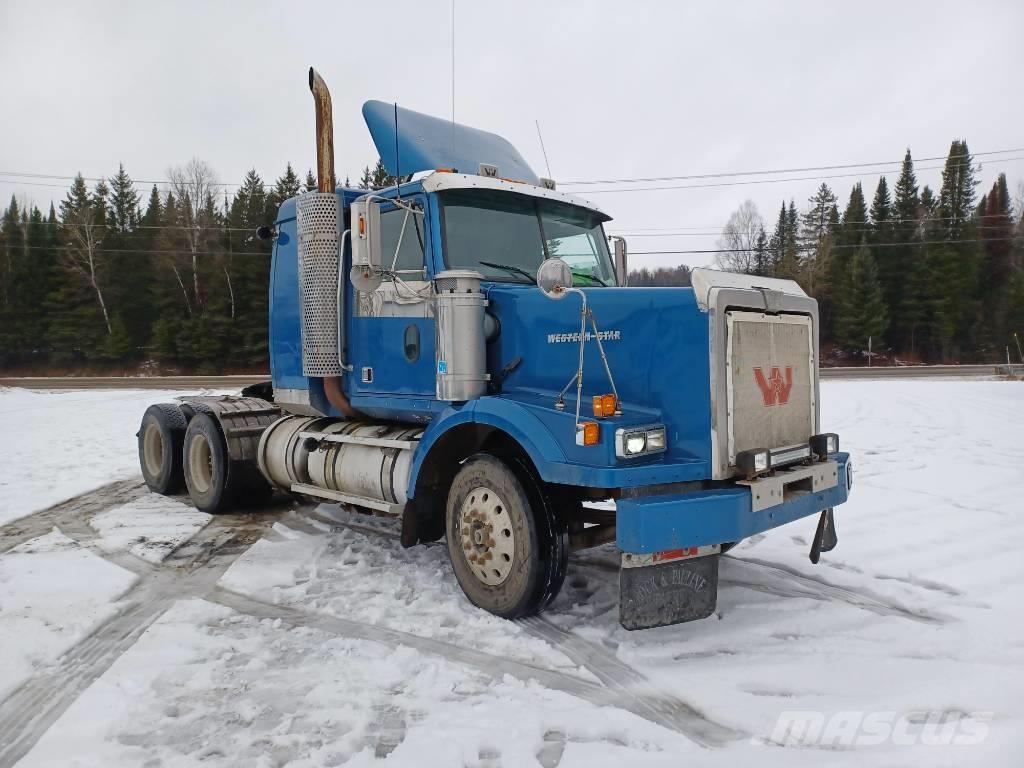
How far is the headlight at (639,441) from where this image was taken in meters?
3.69

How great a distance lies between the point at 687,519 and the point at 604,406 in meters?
0.74

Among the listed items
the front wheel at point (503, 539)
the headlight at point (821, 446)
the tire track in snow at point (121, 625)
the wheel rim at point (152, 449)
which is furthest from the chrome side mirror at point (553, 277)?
the wheel rim at point (152, 449)

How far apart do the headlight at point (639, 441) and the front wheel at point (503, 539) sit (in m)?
0.70

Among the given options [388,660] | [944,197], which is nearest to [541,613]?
[388,660]

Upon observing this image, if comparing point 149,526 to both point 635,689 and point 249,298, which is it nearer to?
point 635,689

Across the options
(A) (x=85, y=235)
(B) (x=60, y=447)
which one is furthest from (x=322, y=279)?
(A) (x=85, y=235)

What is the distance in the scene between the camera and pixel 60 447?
450 inches

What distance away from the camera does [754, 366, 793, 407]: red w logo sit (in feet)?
13.3

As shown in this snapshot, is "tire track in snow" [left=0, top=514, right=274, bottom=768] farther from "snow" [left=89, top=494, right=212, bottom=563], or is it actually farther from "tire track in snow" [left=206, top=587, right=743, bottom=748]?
"tire track in snow" [left=206, top=587, right=743, bottom=748]

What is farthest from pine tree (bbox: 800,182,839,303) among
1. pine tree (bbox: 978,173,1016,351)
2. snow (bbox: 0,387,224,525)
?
snow (bbox: 0,387,224,525)

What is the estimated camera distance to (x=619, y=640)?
13.1 feet

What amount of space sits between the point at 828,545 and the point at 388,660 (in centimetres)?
299

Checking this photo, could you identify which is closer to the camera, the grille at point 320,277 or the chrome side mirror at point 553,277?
the chrome side mirror at point 553,277

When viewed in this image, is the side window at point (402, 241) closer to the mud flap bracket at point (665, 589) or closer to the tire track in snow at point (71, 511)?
the mud flap bracket at point (665, 589)
